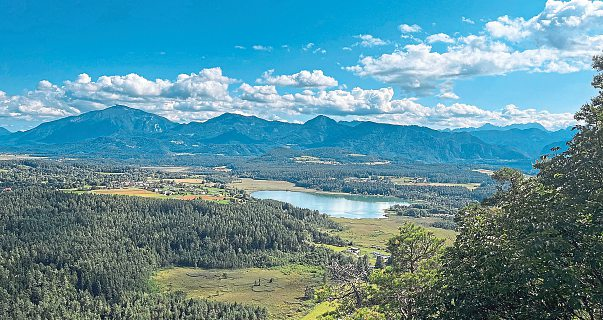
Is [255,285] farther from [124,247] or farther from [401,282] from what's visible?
[401,282]

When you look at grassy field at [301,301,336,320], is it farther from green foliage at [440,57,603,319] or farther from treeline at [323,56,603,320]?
green foliage at [440,57,603,319]

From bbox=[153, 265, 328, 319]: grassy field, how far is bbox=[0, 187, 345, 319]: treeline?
214 inches

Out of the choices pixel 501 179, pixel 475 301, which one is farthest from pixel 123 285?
pixel 475 301

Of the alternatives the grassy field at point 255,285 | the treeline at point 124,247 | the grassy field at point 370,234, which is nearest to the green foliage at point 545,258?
the treeline at point 124,247

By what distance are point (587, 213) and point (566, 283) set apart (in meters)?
3.43

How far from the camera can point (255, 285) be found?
11831 centimetres

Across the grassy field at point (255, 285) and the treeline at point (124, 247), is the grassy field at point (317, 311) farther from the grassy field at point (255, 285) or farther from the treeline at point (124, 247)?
the treeline at point (124, 247)

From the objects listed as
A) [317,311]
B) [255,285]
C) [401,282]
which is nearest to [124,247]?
[255,285]

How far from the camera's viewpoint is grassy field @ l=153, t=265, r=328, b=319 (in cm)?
10153

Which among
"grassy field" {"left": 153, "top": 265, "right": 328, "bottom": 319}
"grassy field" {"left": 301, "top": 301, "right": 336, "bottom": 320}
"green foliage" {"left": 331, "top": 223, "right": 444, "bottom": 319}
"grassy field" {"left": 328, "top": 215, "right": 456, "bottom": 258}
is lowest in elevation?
"grassy field" {"left": 153, "top": 265, "right": 328, "bottom": 319}

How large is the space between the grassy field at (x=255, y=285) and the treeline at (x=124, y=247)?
17.8 ft

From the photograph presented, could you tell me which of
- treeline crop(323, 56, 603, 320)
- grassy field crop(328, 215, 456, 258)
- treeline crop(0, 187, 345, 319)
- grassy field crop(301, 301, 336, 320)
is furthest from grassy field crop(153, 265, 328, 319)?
treeline crop(323, 56, 603, 320)

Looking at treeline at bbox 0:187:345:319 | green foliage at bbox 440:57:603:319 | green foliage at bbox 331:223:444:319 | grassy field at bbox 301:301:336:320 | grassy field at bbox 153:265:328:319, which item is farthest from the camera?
grassy field at bbox 153:265:328:319

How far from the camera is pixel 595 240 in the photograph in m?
18.1
